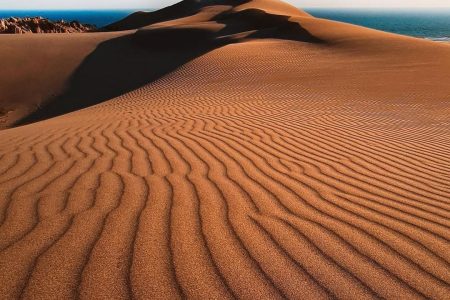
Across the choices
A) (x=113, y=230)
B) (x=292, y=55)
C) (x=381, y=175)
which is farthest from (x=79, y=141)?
(x=292, y=55)

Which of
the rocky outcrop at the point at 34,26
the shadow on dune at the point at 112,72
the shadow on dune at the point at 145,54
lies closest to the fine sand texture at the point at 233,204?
the shadow on dune at the point at 112,72

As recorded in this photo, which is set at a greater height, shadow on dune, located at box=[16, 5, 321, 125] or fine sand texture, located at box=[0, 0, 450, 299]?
fine sand texture, located at box=[0, 0, 450, 299]

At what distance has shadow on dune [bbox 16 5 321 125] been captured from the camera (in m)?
15.8

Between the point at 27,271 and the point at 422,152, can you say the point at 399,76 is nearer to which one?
the point at 422,152

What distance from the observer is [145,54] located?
73.4 feet

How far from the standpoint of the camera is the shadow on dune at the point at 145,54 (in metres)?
15.8

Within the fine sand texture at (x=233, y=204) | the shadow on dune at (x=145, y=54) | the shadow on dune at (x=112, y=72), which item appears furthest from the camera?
the shadow on dune at (x=145, y=54)

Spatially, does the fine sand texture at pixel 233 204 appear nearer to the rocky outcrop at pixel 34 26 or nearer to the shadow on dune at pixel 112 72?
the shadow on dune at pixel 112 72

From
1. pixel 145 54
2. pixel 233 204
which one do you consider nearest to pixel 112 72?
pixel 145 54

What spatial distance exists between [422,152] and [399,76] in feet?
25.9

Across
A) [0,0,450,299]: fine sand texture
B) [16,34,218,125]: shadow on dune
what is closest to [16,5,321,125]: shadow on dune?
[16,34,218,125]: shadow on dune

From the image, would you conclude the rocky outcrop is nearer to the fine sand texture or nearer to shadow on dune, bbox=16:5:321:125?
shadow on dune, bbox=16:5:321:125

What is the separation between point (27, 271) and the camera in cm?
197

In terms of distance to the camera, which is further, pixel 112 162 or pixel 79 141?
pixel 79 141
